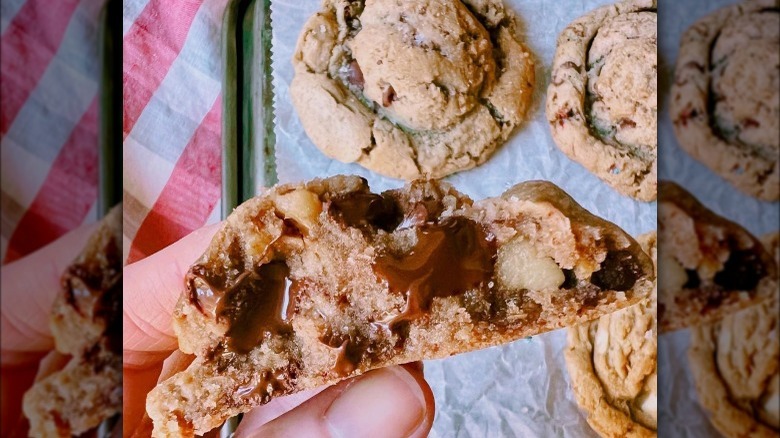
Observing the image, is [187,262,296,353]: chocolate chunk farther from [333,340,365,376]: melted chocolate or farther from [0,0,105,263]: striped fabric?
[0,0,105,263]: striped fabric

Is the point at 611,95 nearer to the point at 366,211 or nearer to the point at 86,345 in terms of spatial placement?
the point at 366,211

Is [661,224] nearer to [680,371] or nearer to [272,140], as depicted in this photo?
[680,371]

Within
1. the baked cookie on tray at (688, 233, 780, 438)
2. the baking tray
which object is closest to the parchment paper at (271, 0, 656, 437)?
the baking tray

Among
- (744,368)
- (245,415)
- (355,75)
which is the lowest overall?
(245,415)

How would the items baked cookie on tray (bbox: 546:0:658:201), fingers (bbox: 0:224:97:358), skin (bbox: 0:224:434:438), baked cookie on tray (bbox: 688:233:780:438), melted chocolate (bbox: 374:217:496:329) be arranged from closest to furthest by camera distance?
1. fingers (bbox: 0:224:97:358)
2. baked cookie on tray (bbox: 688:233:780:438)
3. melted chocolate (bbox: 374:217:496:329)
4. skin (bbox: 0:224:434:438)
5. baked cookie on tray (bbox: 546:0:658:201)

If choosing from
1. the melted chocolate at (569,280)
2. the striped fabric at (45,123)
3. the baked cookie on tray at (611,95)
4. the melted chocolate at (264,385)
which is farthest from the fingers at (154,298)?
the baked cookie on tray at (611,95)

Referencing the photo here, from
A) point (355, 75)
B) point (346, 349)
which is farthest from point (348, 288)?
point (355, 75)
